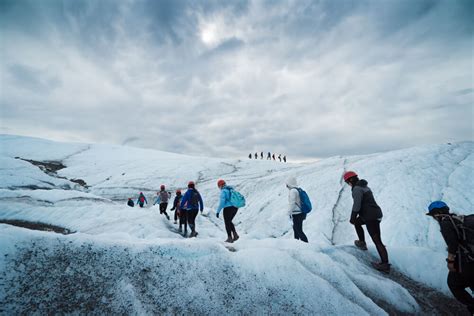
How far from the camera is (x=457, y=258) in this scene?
376 cm

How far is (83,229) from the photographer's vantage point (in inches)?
472

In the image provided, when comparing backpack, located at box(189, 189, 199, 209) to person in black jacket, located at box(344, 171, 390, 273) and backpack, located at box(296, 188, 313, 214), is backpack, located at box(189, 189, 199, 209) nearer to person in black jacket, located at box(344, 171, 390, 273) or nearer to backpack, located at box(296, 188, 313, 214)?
backpack, located at box(296, 188, 313, 214)

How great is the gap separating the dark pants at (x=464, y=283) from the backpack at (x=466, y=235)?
0.58ft

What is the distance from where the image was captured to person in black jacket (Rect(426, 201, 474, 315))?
3.68 m

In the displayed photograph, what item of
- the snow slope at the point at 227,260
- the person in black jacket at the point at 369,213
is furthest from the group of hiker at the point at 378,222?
the snow slope at the point at 227,260

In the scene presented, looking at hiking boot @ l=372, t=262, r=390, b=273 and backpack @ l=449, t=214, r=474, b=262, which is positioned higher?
backpack @ l=449, t=214, r=474, b=262

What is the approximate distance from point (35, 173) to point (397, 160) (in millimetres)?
31447

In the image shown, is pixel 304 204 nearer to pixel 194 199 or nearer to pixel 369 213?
pixel 369 213

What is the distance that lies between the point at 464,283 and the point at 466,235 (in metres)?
0.84

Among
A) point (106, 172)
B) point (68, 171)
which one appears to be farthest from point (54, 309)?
point (68, 171)

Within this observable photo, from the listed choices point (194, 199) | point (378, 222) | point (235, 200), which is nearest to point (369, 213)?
point (378, 222)

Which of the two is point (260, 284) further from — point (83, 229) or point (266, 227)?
point (83, 229)

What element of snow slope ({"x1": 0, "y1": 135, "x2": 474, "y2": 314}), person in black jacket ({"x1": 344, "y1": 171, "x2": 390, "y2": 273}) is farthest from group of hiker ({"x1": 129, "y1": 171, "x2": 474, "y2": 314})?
snow slope ({"x1": 0, "y1": 135, "x2": 474, "y2": 314})

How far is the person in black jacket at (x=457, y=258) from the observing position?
3.68 meters
